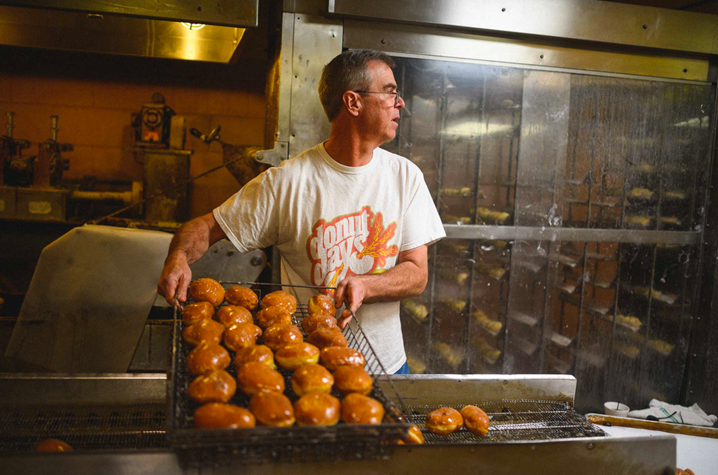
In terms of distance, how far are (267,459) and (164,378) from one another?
819 millimetres

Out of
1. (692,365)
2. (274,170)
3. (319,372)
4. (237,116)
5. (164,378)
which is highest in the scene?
(237,116)

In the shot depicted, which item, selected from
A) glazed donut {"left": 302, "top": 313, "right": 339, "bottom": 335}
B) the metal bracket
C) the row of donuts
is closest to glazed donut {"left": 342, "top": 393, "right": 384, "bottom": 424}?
the row of donuts

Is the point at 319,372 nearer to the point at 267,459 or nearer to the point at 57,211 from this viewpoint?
the point at 267,459

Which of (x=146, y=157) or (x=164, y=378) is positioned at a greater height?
(x=146, y=157)

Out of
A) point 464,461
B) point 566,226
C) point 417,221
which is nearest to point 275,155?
point 417,221

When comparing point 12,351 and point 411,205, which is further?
point 12,351

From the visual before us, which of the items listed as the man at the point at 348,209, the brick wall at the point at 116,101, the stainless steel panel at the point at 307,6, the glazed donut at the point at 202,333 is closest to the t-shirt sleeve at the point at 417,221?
the man at the point at 348,209

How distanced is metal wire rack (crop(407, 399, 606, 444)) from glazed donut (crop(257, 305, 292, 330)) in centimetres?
57

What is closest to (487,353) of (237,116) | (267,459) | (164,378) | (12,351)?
(164,378)

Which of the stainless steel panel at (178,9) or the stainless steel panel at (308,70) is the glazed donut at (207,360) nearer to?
the stainless steel panel at (308,70)

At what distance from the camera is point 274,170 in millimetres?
2271

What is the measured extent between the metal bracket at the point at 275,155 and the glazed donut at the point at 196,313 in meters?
1.34

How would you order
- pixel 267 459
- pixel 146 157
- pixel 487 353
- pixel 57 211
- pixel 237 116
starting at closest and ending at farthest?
pixel 267 459, pixel 487 353, pixel 57 211, pixel 146 157, pixel 237 116

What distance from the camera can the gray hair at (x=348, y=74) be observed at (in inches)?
88.1
